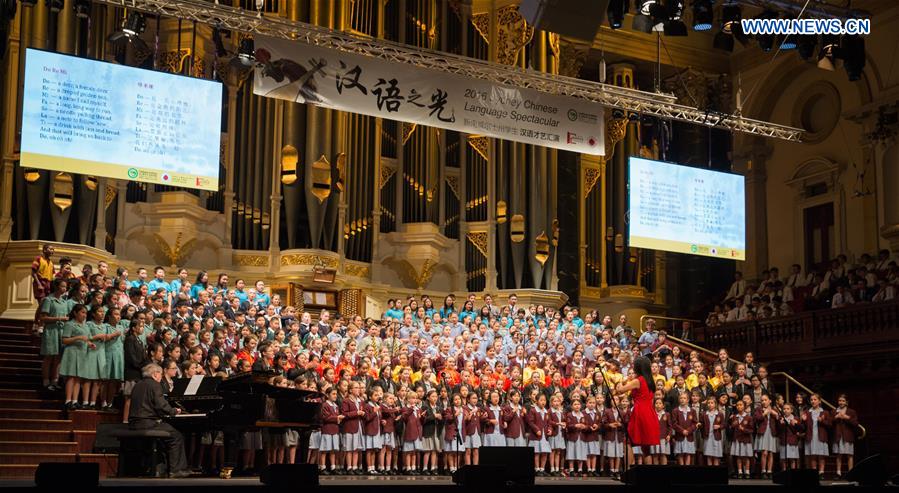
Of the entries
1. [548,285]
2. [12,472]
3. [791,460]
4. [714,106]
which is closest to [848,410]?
[791,460]

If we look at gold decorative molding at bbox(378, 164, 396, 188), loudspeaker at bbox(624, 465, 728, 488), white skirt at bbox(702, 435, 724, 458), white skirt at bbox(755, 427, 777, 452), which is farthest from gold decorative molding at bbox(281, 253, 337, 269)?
loudspeaker at bbox(624, 465, 728, 488)

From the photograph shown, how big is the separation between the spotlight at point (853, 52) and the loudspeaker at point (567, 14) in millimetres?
8421

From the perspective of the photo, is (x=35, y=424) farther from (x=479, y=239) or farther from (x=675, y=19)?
(x=479, y=239)

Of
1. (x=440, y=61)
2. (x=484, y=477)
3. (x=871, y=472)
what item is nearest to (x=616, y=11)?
(x=440, y=61)

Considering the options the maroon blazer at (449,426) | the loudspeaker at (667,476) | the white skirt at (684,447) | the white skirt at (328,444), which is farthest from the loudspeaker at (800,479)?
the white skirt at (684,447)

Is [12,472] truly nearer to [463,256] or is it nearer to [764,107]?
[463,256]

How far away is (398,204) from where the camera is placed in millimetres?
19750

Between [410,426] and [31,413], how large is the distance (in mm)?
4173

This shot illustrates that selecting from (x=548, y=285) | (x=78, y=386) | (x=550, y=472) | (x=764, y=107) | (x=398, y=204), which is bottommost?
(x=550, y=472)

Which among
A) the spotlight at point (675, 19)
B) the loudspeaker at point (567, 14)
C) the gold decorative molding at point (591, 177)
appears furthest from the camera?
the gold decorative molding at point (591, 177)

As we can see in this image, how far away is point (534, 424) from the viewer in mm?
13852

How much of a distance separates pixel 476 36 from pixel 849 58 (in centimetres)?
774

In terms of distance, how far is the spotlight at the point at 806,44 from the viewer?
1447 cm

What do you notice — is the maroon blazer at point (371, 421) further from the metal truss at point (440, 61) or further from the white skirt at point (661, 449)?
the metal truss at point (440, 61)
